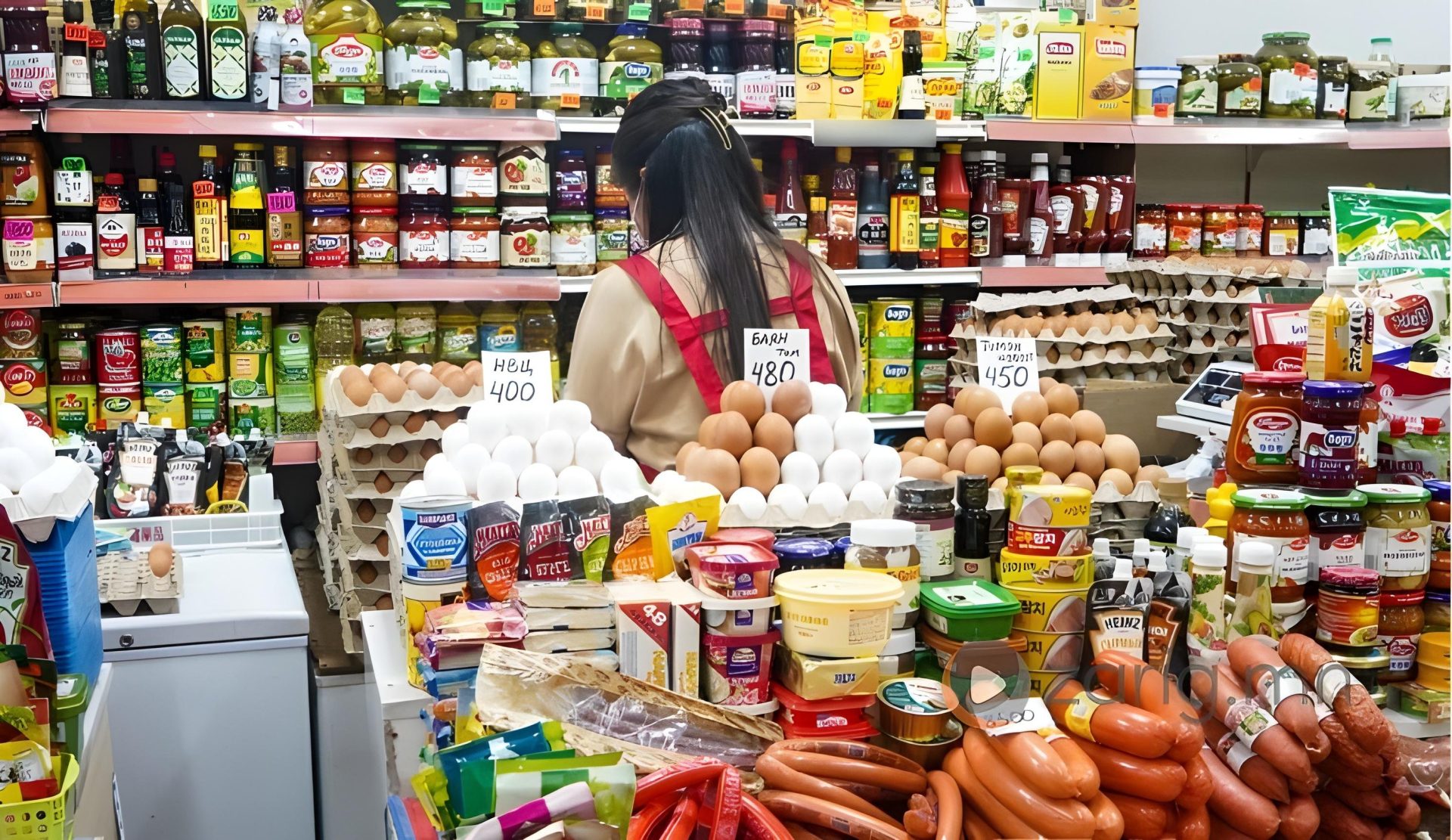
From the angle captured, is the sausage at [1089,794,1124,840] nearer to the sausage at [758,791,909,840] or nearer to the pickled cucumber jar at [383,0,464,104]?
the sausage at [758,791,909,840]

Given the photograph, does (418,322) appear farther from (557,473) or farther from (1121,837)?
(1121,837)

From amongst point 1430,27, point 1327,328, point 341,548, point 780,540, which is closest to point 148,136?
point 341,548

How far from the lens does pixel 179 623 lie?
235 cm

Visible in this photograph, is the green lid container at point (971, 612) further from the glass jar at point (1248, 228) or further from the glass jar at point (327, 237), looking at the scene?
the glass jar at point (1248, 228)

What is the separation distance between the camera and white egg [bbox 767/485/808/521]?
1.95 meters

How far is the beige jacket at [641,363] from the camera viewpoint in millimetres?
2613

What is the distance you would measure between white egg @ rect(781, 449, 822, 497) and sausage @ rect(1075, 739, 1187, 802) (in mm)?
690

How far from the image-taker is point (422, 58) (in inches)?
148

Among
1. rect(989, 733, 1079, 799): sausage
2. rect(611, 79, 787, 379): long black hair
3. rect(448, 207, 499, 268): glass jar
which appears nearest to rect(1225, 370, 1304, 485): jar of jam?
rect(989, 733, 1079, 799): sausage

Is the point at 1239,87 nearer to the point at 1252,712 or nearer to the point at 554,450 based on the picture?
the point at 554,450

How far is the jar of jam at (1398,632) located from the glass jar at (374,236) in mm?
2820

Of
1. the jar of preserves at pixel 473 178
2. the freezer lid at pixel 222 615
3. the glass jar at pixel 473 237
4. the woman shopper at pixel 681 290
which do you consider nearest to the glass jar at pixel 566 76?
the jar of preserves at pixel 473 178

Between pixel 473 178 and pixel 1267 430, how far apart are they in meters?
2.51

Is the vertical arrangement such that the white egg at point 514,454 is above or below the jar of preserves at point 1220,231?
below
